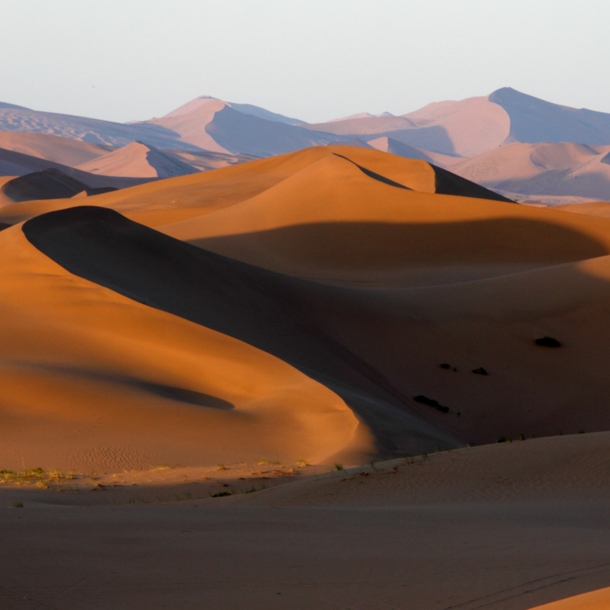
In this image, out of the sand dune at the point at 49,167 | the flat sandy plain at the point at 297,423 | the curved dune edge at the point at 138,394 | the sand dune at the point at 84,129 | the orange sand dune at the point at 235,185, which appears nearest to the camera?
the flat sandy plain at the point at 297,423

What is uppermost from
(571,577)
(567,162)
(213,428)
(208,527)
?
(567,162)

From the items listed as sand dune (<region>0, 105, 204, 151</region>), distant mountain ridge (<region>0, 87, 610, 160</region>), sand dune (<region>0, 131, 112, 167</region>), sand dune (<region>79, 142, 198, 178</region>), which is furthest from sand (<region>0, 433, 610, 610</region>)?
distant mountain ridge (<region>0, 87, 610, 160</region>)

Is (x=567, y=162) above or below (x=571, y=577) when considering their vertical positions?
above

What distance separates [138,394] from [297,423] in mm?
1887

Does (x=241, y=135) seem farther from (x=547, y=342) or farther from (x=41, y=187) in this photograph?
(x=547, y=342)

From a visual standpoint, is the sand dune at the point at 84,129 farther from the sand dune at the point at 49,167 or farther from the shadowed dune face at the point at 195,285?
the shadowed dune face at the point at 195,285

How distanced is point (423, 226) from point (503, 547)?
24439mm

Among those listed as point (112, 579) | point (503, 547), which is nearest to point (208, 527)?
point (112, 579)

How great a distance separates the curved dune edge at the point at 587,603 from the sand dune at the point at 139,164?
273ft

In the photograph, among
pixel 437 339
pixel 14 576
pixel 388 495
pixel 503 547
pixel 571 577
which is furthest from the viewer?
pixel 437 339

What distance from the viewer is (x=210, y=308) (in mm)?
15977

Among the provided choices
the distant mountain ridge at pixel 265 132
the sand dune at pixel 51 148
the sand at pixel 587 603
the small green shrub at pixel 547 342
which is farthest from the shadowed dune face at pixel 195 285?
the distant mountain ridge at pixel 265 132

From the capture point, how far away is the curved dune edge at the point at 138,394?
9328 millimetres

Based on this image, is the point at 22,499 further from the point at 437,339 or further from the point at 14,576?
the point at 437,339
